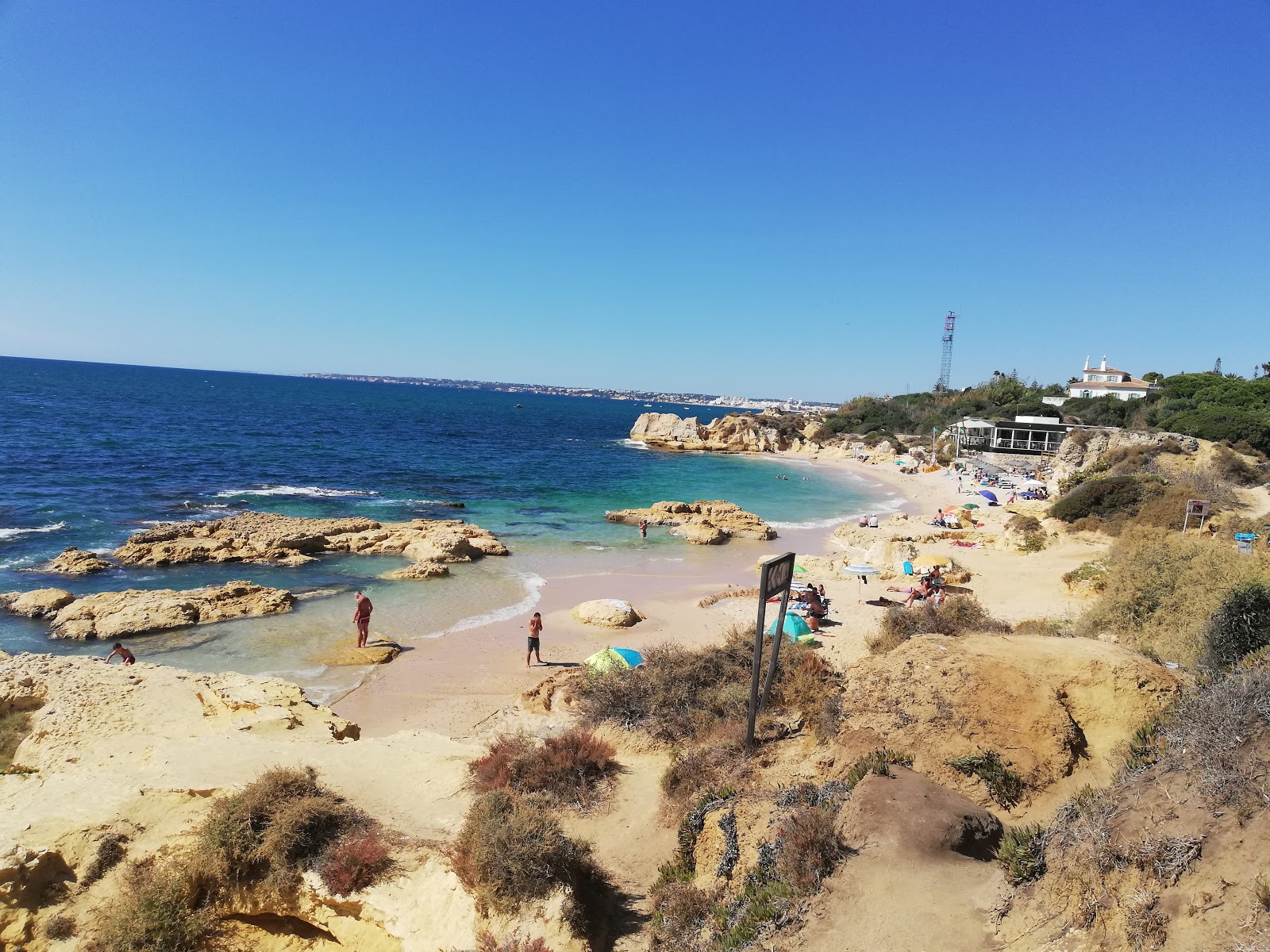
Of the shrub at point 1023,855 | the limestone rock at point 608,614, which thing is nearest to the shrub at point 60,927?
the shrub at point 1023,855

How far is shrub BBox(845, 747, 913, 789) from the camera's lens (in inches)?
241

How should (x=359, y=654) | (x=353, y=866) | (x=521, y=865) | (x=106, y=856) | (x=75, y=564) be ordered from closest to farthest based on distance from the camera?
(x=521, y=865), (x=353, y=866), (x=106, y=856), (x=359, y=654), (x=75, y=564)

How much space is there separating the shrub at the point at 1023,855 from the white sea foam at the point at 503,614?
13452 millimetres

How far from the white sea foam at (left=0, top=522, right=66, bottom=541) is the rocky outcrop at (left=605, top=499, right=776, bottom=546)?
22079 millimetres

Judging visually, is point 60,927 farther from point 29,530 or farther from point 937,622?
point 29,530

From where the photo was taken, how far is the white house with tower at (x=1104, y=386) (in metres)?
69.3

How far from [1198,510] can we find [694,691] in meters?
18.8

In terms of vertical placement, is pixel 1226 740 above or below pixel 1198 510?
below

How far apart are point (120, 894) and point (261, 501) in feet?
94.7

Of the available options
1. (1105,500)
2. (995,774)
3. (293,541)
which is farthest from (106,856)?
(1105,500)

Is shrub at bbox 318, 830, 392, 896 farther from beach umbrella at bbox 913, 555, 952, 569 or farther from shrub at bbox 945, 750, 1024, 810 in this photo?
beach umbrella at bbox 913, 555, 952, 569

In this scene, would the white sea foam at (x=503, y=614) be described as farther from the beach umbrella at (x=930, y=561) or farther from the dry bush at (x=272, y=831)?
the beach umbrella at (x=930, y=561)

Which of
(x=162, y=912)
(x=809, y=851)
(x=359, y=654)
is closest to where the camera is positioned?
(x=809, y=851)

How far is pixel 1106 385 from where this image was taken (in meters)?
74.9
